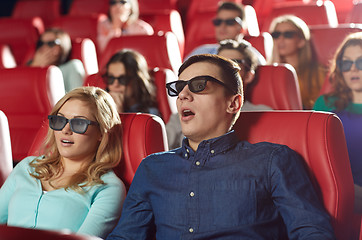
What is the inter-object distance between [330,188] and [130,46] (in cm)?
237

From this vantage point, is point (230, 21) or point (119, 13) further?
point (119, 13)

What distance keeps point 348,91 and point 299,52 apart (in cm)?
99

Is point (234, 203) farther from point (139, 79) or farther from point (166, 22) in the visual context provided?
point (166, 22)

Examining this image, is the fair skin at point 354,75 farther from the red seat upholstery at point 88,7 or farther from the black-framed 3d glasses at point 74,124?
the red seat upholstery at point 88,7

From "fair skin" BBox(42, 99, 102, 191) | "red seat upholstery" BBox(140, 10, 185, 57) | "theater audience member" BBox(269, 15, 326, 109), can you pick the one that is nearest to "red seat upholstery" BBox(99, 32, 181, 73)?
"theater audience member" BBox(269, 15, 326, 109)

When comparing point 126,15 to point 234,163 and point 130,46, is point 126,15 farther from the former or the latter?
point 234,163

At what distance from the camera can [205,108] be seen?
1.64 m

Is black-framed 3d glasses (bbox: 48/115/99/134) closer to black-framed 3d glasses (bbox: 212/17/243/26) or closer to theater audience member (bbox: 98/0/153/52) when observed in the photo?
black-framed 3d glasses (bbox: 212/17/243/26)

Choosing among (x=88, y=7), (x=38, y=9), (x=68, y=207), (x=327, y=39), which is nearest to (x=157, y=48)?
(x=327, y=39)

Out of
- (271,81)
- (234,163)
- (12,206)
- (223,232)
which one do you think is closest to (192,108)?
(234,163)

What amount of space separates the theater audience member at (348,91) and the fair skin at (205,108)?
0.77 m

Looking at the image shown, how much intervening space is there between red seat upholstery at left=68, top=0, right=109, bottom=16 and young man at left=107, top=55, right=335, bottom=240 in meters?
4.54

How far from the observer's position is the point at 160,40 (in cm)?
364

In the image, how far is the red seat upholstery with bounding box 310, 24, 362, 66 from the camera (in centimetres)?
346
